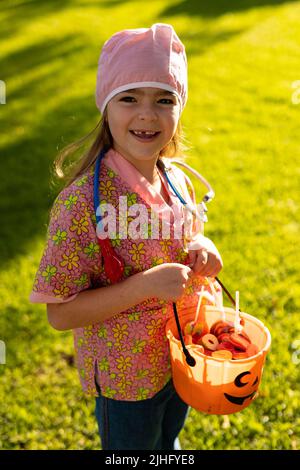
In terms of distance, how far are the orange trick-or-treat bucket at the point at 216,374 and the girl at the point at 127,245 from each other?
11cm

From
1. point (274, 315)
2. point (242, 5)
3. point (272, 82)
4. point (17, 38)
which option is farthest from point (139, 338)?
point (242, 5)

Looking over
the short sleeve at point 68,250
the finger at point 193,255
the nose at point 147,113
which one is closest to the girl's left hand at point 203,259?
the finger at point 193,255

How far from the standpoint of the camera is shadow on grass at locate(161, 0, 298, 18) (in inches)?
369

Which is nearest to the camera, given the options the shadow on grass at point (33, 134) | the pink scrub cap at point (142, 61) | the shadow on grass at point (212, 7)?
the pink scrub cap at point (142, 61)

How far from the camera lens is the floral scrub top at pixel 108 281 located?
1.56 meters

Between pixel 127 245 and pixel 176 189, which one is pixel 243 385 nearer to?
pixel 127 245

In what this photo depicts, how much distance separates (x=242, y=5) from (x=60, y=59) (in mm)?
3523

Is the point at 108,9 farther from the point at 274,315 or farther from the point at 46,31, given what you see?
the point at 274,315

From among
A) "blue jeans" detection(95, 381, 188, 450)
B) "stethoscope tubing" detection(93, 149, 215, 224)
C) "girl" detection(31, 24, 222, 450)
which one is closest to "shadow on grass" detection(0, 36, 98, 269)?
"stethoscope tubing" detection(93, 149, 215, 224)

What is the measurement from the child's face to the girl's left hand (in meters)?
0.30

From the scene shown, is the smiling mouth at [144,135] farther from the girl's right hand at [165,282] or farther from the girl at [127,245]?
the girl's right hand at [165,282]

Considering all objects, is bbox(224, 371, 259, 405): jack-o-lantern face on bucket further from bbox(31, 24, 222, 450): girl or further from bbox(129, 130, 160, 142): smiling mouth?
bbox(129, 130, 160, 142): smiling mouth

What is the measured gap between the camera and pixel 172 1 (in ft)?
33.3
